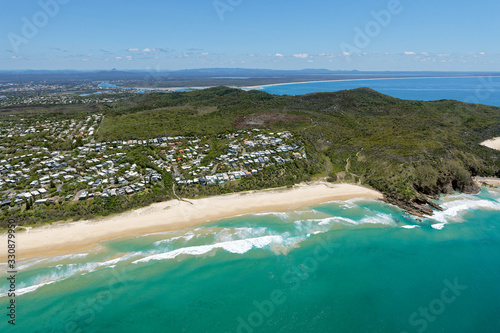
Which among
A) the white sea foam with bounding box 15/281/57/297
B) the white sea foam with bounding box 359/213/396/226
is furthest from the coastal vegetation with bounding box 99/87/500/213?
the white sea foam with bounding box 15/281/57/297

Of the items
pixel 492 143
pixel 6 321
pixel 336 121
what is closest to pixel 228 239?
pixel 6 321

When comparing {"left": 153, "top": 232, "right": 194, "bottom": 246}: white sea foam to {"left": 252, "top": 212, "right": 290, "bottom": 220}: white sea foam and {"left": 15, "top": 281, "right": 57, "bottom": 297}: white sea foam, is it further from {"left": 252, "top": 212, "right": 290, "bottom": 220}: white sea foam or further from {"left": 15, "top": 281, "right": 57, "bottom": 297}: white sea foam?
{"left": 15, "top": 281, "right": 57, "bottom": 297}: white sea foam

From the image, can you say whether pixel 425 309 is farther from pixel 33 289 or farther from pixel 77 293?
pixel 33 289

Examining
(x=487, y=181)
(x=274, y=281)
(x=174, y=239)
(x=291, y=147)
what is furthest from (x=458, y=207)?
(x=174, y=239)

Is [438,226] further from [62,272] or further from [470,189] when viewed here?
[62,272]

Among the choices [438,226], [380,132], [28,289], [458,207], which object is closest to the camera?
[28,289]

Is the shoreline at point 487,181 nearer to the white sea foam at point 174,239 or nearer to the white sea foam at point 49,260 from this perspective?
the white sea foam at point 174,239
